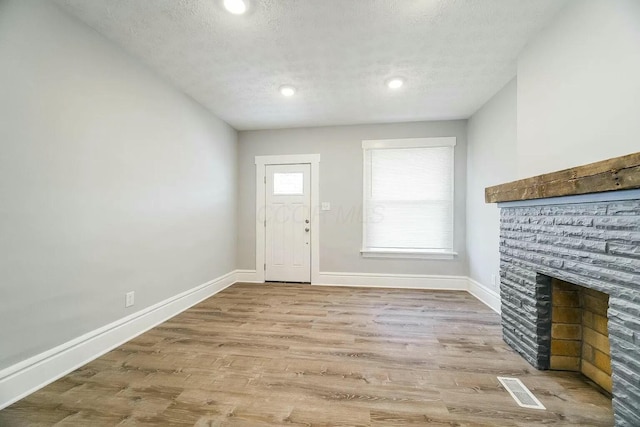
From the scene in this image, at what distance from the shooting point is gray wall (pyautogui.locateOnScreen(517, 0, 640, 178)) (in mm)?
1330

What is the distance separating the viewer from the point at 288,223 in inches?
161

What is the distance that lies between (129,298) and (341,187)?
9.60 ft

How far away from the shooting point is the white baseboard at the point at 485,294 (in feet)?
9.36

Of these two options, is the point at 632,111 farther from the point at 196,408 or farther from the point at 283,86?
the point at 196,408

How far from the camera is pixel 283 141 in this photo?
160 inches

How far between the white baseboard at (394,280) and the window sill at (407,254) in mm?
288

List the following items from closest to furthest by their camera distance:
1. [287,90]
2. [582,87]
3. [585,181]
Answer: [585,181] → [582,87] → [287,90]

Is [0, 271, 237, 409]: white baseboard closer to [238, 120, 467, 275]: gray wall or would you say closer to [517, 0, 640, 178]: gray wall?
[238, 120, 467, 275]: gray wall


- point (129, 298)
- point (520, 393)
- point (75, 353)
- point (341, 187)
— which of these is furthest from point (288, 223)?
point (520, 393)

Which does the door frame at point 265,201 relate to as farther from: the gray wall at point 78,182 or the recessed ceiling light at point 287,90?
the gray wall at point 78,182

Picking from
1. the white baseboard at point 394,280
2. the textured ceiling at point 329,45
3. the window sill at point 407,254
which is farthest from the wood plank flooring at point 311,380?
the textured ceiling at point 329,45

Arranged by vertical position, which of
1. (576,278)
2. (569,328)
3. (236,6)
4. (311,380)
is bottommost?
(311,380)

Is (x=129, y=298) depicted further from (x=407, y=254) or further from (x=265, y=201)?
(x=407, y=254)

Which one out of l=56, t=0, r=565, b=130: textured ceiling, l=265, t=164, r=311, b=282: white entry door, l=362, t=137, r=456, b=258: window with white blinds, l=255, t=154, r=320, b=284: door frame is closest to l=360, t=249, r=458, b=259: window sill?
l=362, t=137, r=456, b=258: window with white blinds
